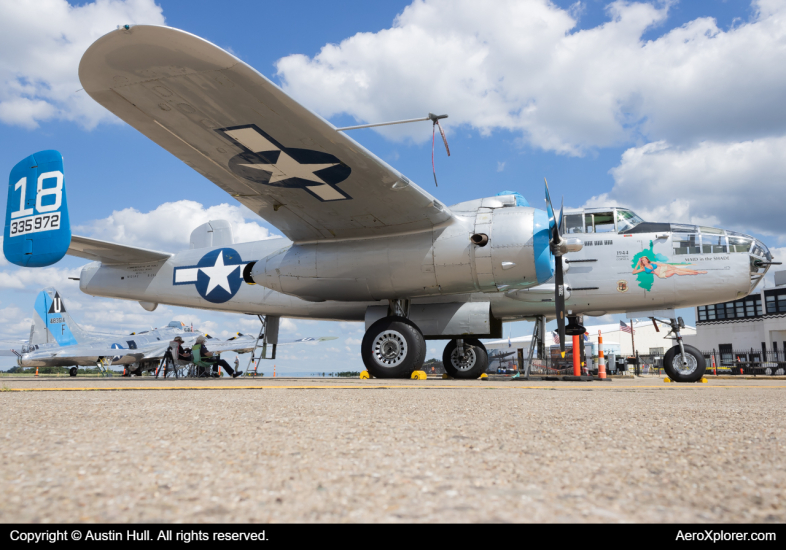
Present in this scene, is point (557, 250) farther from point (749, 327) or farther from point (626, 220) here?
point (749, 327)

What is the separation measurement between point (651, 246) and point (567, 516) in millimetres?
9868

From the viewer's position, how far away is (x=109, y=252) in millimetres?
11508

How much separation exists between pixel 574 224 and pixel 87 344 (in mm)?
29249

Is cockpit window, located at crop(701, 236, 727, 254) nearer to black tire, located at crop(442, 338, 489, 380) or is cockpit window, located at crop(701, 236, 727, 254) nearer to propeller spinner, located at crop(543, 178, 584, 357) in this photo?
propeller spinner, located at crop(543, 178, 584, 357)

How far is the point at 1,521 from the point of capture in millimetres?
1096

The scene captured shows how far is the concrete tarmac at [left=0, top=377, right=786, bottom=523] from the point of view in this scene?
1.17m

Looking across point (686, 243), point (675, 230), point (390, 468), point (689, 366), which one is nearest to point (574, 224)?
point (675, 230)

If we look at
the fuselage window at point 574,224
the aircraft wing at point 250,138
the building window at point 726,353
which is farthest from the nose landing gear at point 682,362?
the building window at point 726,353

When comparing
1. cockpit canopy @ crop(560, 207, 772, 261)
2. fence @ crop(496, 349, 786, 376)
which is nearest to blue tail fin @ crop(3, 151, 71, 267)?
cockpit canopy @ crop(560, 207, 772, 261)

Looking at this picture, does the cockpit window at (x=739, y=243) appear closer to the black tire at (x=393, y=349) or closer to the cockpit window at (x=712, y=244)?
the cockpit window at (x=712, y=244)
